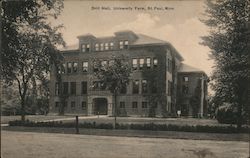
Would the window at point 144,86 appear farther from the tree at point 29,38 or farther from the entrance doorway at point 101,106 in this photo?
the tree at point 29,38

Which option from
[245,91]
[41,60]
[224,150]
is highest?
[41,60]

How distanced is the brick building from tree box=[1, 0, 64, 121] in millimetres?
6735

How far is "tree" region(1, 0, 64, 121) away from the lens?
9820 mm

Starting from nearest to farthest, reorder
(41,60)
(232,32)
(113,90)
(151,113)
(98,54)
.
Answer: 1. (232,32)
2. (41,60)
3. (113,90)
4. (98,54)
5. (151,113)

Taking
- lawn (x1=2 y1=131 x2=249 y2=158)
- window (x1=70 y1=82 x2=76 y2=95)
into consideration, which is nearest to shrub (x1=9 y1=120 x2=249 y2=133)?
lawn (x1=2 y1=131 x2=249 y2=158)

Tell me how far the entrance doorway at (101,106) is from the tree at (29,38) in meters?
13.4

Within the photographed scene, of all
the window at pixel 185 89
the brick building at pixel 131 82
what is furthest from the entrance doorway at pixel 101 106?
the window at pixel 185 89

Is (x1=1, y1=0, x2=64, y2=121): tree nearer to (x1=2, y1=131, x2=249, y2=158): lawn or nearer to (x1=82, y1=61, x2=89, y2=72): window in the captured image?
(x1=2, y1=131, x2=249, y2=158): lawn

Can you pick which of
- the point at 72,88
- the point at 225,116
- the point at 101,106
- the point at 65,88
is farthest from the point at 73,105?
the point at 225,116

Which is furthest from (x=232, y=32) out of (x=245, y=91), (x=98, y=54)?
(x=98, y=54)

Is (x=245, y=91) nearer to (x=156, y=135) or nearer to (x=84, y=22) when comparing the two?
(x=156, y=135)

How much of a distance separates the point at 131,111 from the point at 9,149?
1768 centimetres

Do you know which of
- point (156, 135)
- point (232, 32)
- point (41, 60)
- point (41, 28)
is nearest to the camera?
point (232, 32)

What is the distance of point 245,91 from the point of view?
1127 centimetres
